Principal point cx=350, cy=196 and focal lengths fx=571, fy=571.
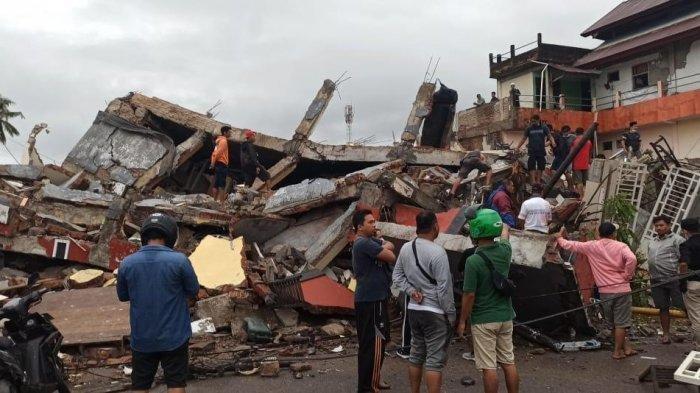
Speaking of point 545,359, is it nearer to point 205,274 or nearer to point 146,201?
point 205,274

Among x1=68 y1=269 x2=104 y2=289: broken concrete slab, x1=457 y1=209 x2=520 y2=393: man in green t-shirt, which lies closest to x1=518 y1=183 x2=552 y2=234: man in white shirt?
x1=457 y1=209 x2=520 y2=393: man in green t-shirt

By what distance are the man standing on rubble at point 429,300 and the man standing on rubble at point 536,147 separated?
6.86m

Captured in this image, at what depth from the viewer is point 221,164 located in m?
10.9

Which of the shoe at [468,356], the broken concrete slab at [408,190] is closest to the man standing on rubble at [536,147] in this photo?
the broken concrete slab at [408,190]

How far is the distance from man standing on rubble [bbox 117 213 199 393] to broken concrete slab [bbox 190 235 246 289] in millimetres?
3639

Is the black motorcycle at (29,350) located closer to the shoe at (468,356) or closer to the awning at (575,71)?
the shoe at (468,356)

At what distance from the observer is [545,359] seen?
5.86 metres

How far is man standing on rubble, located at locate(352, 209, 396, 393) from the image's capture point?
4.57 m

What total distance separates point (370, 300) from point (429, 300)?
71cm

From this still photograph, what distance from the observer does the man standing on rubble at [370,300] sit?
4.57 metres

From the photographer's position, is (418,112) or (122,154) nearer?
(122,154)

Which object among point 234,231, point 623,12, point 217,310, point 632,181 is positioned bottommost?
point 217,310

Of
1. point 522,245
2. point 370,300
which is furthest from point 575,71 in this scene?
point 370,300

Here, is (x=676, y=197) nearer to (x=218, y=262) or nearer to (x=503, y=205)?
(x=503, y=205)
